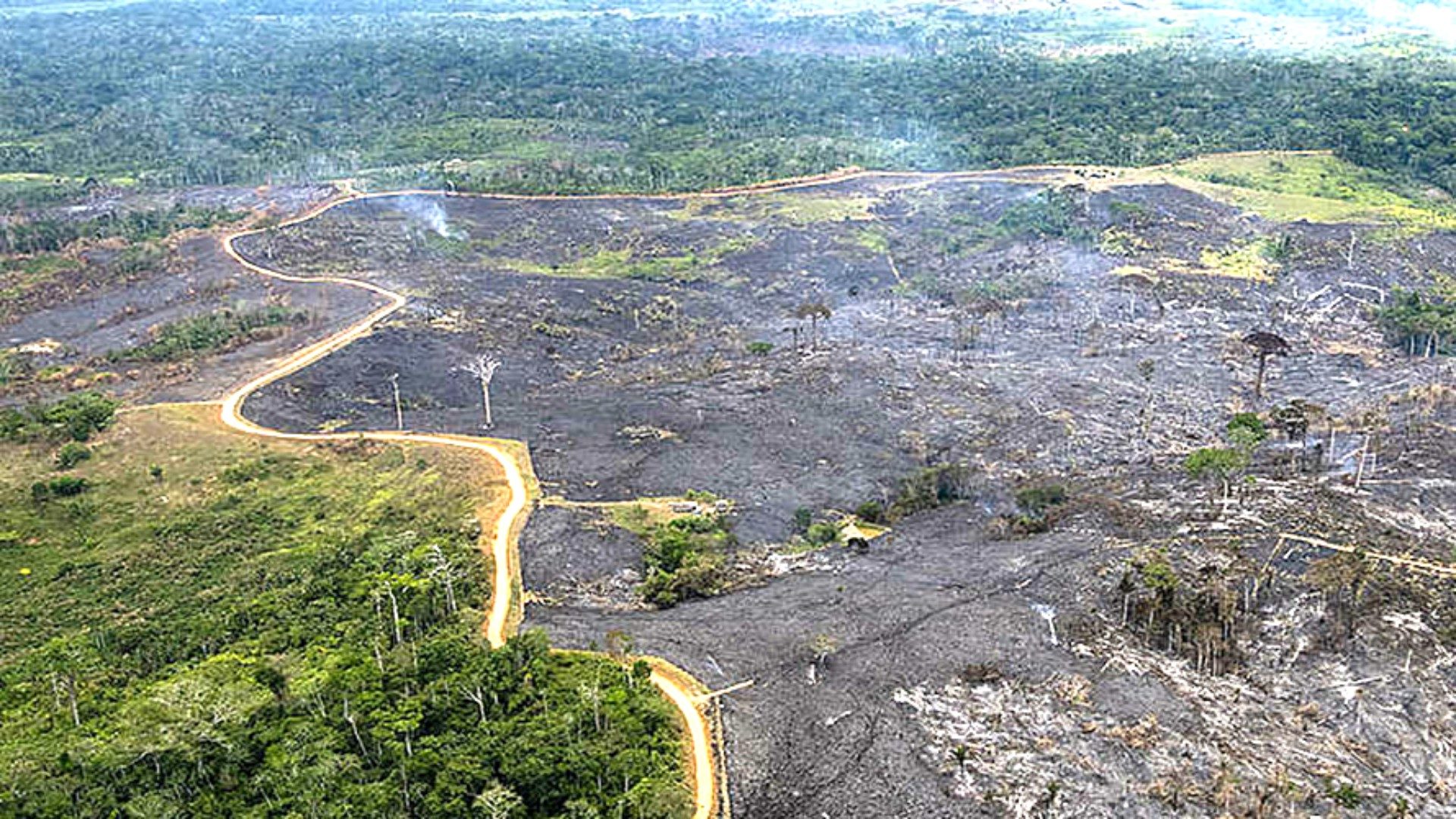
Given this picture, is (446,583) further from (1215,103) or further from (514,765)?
(1215,103)

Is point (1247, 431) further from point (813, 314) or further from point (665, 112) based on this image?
point (665, 112)

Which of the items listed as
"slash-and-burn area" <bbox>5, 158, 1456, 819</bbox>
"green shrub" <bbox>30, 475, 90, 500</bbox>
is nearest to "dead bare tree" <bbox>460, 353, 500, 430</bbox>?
"slash-and-burn area" <bbox>5, 158, 1456, 819</bbox>

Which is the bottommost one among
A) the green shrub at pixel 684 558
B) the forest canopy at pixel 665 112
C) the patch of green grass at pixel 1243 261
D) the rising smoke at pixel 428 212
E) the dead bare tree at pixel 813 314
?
the dead bare tree at pixel 813 314

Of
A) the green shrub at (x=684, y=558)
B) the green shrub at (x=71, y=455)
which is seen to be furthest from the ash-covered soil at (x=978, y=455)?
the green shrub at (x=71, y=455)

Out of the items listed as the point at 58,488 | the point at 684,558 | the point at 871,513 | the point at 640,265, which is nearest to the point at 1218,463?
the point at 871,513

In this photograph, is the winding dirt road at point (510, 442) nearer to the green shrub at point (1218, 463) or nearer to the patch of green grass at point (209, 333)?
the green shrub at point (1218, 463)
